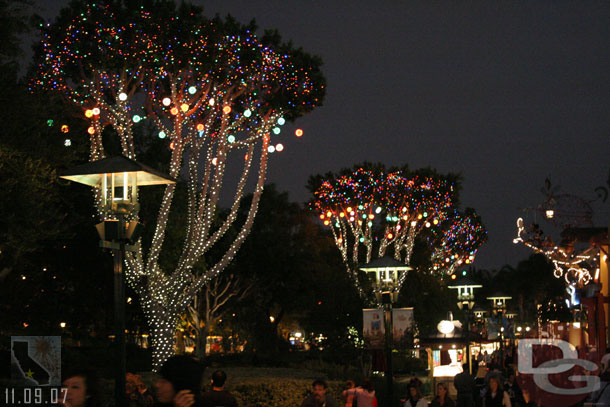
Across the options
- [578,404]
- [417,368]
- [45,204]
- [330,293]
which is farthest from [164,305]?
[417,368]

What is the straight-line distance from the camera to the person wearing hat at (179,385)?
6047 millimetres

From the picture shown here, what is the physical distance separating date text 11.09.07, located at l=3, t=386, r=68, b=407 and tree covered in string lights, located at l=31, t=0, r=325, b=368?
6539 millimetres

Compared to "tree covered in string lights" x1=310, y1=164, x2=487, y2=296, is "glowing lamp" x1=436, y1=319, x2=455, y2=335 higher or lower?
lower

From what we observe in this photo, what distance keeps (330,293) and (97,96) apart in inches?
795

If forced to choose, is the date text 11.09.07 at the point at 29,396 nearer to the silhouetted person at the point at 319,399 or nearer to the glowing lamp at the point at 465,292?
the silhouetted person at the point at 319,399

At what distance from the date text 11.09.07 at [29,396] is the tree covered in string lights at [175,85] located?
6.54 meters

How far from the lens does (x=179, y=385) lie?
20.0 feet

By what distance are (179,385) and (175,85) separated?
1788 centimetres

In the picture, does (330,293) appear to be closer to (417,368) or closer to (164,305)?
(417,368)

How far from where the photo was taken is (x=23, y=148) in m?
20.4

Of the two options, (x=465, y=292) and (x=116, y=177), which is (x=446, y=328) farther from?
(x=116, y=177)

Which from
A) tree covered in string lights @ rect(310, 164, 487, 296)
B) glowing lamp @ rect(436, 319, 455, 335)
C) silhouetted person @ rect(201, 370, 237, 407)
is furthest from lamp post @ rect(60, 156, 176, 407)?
tree covered in string lights @ rect(310, 164, 487, 296)

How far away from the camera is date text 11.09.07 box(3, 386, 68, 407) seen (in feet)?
51.7

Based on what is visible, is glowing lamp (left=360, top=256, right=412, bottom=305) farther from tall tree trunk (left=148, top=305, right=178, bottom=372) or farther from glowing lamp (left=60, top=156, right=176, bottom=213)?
glowing lamp (left=60, top=156, right=176, bottom=213)
